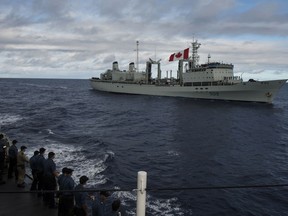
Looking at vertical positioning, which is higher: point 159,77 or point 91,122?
point 159,77

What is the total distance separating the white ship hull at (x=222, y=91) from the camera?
66312 millimetres

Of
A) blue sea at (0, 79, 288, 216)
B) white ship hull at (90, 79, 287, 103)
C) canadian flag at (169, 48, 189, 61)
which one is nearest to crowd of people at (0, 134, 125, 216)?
blue sea at (0, 79, 288, 216)

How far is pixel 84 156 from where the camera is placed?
22.2m

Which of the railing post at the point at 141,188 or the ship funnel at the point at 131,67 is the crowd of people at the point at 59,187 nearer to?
the railing post at the point at 141,188

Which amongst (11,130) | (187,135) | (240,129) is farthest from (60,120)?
(240,129)

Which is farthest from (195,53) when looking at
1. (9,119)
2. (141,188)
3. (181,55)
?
(141,188)

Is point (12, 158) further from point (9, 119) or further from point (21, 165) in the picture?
point (9, 119)

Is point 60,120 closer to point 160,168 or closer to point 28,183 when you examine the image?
point 160,168

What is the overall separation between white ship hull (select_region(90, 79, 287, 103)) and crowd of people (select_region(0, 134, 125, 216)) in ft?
194

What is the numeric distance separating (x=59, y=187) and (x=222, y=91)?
6579 cm

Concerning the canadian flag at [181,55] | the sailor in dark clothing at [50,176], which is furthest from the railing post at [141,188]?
the canadian flag at [181,55]

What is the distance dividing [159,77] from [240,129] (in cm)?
5667

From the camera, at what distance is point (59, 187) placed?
28.8ft

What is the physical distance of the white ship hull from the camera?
66.3 m
